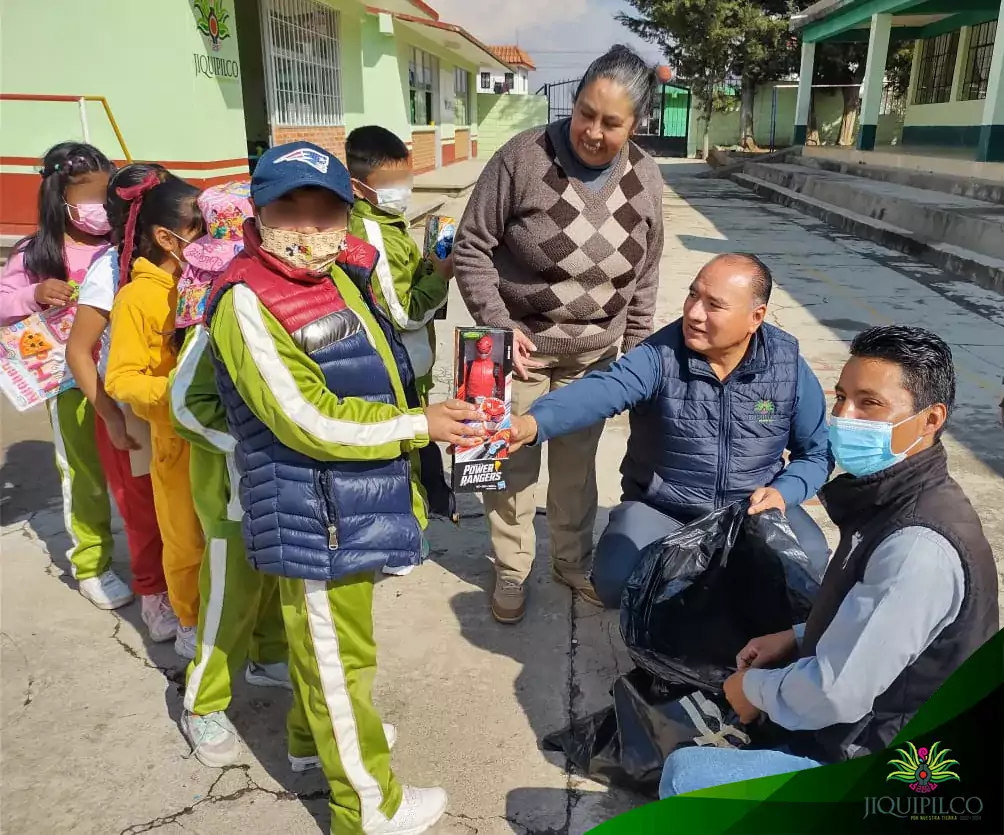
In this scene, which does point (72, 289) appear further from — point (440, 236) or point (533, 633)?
point (533, 633)

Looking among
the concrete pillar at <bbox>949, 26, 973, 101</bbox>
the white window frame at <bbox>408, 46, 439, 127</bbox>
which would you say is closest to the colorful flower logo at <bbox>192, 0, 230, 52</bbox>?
the white window frame at <bbox>408, 46, 439, 127</bbox>

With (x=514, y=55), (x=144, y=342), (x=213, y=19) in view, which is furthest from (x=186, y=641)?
(x=514, y=55)

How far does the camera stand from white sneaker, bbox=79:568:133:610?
311 cm

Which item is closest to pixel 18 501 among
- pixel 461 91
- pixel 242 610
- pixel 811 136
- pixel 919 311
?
pixel 242 610

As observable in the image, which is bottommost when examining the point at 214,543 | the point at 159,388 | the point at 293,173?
the point at 214,543

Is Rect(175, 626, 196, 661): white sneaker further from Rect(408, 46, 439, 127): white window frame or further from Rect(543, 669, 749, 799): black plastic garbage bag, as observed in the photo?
Rect(408, 46, 439, 127): white window frame

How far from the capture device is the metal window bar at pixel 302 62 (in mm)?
10383

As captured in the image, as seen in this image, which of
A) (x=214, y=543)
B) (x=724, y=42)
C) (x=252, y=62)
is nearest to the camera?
(x=214, y=543)

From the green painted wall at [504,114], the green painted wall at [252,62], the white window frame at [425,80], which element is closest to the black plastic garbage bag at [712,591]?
the green painted wall at [252,62]

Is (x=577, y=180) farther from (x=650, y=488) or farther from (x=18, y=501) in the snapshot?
(x=18, y=501)

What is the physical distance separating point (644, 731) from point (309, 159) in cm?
166

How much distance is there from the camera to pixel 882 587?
4.89 feet

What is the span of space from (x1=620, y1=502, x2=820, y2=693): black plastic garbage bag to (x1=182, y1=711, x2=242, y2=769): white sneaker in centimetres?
119

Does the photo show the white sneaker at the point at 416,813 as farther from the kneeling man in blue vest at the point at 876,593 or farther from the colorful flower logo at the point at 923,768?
the colorful flower logo at the point at 923,768
